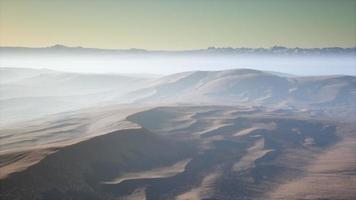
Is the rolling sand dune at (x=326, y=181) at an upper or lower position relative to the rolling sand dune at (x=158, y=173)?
lower

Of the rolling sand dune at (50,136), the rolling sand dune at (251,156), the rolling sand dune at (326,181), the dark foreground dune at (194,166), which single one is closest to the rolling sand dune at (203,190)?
the dark foreground dune at (194,166)

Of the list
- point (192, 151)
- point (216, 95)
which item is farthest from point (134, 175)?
point (216, 95)

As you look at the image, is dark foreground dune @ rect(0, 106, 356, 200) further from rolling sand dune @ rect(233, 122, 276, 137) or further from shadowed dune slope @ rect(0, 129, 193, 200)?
rolling sand dune @ rect(233, 122, 276, 137)

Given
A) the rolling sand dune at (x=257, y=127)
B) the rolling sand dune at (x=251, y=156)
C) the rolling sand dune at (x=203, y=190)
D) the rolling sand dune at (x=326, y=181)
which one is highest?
A: the rolling sand dune at (x=257, y=127)

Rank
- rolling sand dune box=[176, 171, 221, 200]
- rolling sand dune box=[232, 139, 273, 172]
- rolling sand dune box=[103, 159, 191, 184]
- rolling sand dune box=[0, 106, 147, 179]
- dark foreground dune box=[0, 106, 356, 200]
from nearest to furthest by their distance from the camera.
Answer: dark foreground dune box=[0, 106, 356, 200] → rolling sand dune box=[0, 106, 147, 179] → rolling sand dune box=[176, 171, 221, 200] → rolling sand dune box=[103, 159, 191, 184] → rolling sand dune box=[232, 139, 273, 172]

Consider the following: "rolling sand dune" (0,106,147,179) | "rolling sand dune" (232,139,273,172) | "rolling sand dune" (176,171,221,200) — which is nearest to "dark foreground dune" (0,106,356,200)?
"rolling sand dune" (232,139,273,172)

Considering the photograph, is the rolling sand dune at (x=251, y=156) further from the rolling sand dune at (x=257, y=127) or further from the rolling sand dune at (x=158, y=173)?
the rolling sand dune at (x=158, y=173)

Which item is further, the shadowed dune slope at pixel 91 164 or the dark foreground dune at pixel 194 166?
the dark foreground dune at pixel 194 166

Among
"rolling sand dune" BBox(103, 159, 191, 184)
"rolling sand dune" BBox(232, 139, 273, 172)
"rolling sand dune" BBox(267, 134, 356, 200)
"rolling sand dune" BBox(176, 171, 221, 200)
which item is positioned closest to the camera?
"rolling sand dune" BBox(176, 171, 221, 200)

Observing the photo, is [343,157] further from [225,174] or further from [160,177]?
[160,177]

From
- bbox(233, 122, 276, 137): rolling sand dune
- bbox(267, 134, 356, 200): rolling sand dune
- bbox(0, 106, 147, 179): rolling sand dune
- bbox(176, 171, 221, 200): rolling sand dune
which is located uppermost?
bbox(0, 106, 147, 179): rolling sand dune

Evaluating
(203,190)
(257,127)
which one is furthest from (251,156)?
(257,127)
